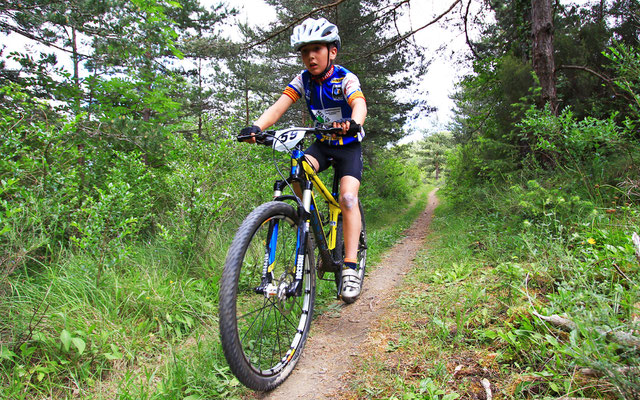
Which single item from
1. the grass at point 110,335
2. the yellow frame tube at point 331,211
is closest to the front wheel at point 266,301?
the grass at point 110,335

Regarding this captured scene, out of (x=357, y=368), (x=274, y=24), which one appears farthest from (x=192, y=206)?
(x=274, y=24)

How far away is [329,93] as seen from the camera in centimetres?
307

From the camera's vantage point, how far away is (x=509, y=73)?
7.45 m

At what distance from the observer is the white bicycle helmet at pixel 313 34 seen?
270 cm

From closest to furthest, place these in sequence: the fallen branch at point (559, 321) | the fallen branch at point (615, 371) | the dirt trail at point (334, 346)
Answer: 1. the fallen branch at point (615, 371)
2. the fallen branch at point (559, 321)
3. the dirt trail at point (334, 346)

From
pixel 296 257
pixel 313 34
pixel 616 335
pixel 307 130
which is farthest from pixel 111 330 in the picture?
pixel 616 335

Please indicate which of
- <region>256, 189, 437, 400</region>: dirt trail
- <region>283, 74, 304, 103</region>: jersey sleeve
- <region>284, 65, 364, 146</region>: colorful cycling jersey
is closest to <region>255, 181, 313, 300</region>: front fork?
<region>256, 189, 437, 400</region>: dirt trail

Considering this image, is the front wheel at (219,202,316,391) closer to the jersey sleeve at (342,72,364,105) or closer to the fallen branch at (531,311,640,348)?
the jersey sleeve at (342,72,364,105)

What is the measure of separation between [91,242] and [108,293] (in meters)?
0.53

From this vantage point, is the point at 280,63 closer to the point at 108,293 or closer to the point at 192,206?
the point at 192,206

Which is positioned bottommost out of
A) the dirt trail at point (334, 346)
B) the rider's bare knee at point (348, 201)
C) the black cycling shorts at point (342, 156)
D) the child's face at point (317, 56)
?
the dirt trail at point (334, 346)

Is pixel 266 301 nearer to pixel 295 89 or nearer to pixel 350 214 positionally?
pixel 350 214

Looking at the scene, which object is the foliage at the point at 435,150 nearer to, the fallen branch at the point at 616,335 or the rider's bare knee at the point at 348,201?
the rider's bare knee at the point at 348,201

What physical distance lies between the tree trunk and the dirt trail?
12.7 ft
